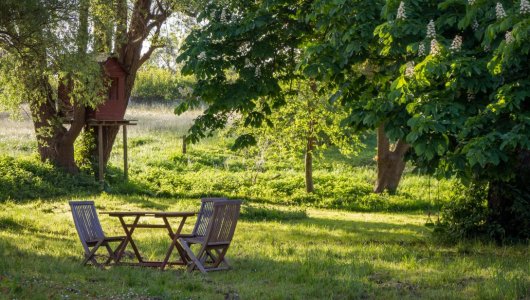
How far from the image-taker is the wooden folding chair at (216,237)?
10.8m

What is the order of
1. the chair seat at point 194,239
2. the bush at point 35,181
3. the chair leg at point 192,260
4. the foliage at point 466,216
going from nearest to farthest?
the chair leg at point 192,260 → the chair seat at point 194,239 → the foliage at point 466,216 → the bush at point 35,181

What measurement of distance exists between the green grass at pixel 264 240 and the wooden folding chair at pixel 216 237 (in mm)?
310

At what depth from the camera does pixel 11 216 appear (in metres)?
19.0

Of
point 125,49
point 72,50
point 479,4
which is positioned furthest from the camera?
point 125,49

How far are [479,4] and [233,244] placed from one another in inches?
269

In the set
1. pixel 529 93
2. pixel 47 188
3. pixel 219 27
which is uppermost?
pixel 219 27

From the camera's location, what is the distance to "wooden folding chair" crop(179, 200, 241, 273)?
1078cm

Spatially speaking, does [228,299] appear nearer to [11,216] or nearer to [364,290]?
[364,290]

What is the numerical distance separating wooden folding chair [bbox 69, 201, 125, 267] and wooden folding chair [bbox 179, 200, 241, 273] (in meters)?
1.15

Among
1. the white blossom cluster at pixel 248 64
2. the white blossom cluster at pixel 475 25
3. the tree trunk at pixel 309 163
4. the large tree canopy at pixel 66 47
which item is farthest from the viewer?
the tree trunk at pixel 309 163

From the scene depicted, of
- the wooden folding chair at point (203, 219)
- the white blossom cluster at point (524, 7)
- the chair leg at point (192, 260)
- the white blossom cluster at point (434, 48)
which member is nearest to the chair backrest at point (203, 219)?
the wooden folding chair at point (203, 219)

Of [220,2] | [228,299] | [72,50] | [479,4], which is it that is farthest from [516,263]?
[72,50]

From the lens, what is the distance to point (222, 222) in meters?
11.0

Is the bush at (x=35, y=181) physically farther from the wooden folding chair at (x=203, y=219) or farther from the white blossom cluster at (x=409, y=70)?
the white blossom cluster at (x=409, y=70)
